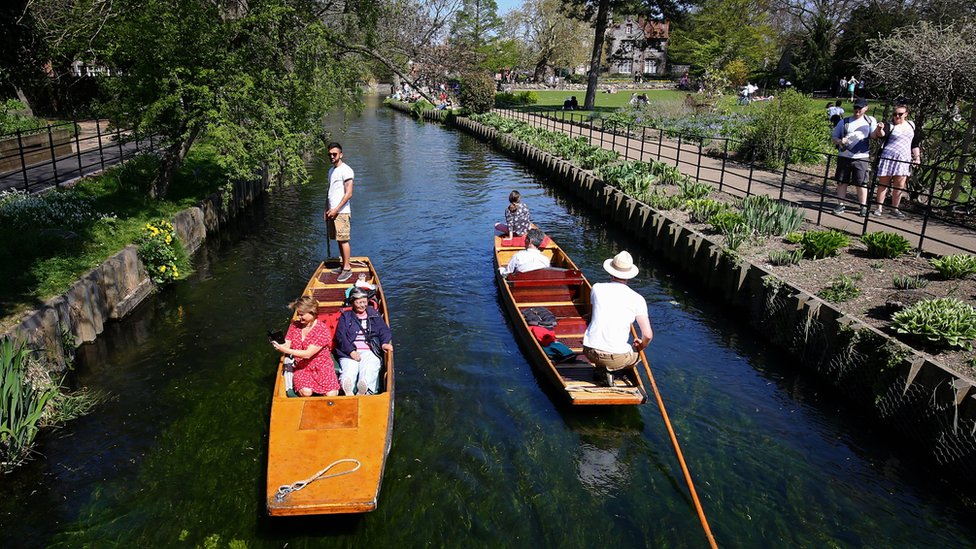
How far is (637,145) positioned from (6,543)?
23.3 m

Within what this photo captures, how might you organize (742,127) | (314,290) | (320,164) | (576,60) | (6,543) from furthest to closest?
(576,60) → (320,164) → (742,127) → (314,290) → (6,543)

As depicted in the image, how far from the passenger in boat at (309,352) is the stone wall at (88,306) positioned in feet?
10.7

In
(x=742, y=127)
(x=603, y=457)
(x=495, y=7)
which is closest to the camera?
(x=603, y=457)

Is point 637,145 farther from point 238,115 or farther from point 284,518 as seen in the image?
point 284,518

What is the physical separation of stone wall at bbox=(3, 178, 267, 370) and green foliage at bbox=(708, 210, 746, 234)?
10.6 meters

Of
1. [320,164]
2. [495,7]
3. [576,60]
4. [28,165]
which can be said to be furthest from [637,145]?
[576,60]

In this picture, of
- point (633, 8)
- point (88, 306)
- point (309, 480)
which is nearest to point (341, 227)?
point (88, 306)

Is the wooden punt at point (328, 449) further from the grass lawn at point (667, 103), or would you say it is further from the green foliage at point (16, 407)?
the grass lawn at point (667, 103)

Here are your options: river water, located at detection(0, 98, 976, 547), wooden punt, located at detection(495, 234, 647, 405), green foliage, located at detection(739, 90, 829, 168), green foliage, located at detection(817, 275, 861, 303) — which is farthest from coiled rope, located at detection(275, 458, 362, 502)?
green foliage, located at detection(739, 90, 829, 168)

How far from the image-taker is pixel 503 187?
23578 mm

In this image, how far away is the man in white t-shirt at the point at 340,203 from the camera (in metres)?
11.1

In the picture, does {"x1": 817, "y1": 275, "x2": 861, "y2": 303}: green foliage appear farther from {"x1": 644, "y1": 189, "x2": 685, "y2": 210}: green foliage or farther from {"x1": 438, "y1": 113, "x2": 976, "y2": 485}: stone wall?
Answer: {"x1": 644, "y1": 189, "x2": 685, "y2": 210}: green foliage

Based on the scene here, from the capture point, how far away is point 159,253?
12.1 metres

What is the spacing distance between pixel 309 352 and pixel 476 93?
3816 cm
